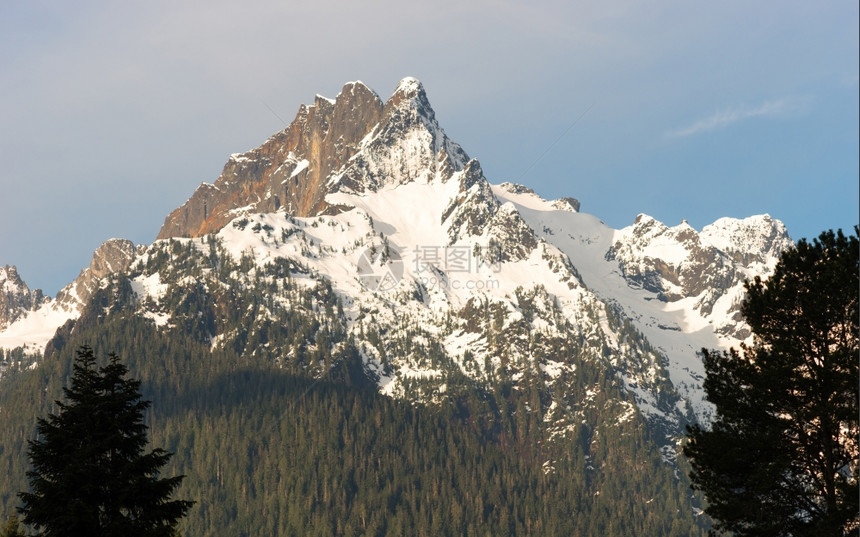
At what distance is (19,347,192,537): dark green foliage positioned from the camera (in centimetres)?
5103

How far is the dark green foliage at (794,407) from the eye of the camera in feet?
175

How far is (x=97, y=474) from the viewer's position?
51.8m

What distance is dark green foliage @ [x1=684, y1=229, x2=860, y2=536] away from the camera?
53.3 m

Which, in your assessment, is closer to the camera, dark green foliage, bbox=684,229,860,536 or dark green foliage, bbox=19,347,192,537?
dark green foliage, bbox=19,347,192,537

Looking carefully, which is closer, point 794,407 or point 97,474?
point 97,474

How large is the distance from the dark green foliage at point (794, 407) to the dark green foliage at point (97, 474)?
2505 centimetres

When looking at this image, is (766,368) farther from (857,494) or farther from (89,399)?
(89,399)

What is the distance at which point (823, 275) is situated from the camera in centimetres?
5400

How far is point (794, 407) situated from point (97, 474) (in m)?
30.8

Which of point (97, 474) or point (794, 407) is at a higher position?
point (794, 407)

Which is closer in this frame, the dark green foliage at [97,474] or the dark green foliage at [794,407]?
the dark green foliage at [97,474]

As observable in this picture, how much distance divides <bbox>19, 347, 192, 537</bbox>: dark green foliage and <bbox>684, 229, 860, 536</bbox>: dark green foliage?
25054 mm

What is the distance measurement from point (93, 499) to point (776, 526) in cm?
3008

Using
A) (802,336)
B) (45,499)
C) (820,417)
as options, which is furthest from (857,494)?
(45,499)
